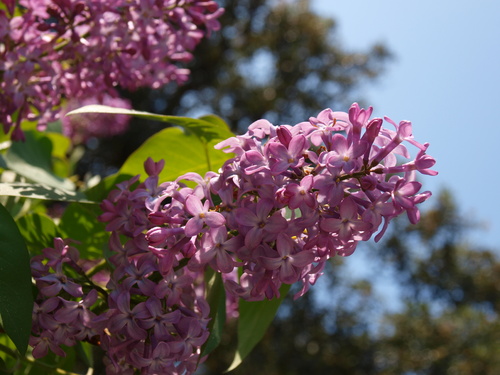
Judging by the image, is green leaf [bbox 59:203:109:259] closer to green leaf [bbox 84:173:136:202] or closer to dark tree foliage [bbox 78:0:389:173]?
green leaf [bbox 84:173:136:202]

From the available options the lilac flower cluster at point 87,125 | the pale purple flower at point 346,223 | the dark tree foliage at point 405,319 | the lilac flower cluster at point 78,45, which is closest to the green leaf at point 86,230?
the lilac flower cluster at point 78,45

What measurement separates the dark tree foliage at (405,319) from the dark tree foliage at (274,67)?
197 centimetres

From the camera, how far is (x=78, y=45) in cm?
74

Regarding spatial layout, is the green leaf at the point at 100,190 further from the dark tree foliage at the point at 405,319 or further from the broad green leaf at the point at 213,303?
the dark tree foliage at the point at 405,319

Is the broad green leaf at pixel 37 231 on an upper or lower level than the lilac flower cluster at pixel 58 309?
lower

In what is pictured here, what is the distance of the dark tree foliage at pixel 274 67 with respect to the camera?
23.9 feet

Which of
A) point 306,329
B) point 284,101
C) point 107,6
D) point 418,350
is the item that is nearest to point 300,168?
point 107,6

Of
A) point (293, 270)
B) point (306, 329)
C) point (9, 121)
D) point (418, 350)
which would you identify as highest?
point (293, 270)

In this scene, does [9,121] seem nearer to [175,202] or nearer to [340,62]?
[175,202]

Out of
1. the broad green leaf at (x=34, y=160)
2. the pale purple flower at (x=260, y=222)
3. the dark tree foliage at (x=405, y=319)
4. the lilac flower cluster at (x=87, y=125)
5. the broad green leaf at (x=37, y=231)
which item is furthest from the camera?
the dark tree foliage at (x=405, y=319)

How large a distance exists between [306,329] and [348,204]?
220 inches

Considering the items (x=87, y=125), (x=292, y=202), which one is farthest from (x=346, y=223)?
(x=87, y=125)

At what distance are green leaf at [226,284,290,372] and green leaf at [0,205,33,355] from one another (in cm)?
30

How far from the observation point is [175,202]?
51 cm
